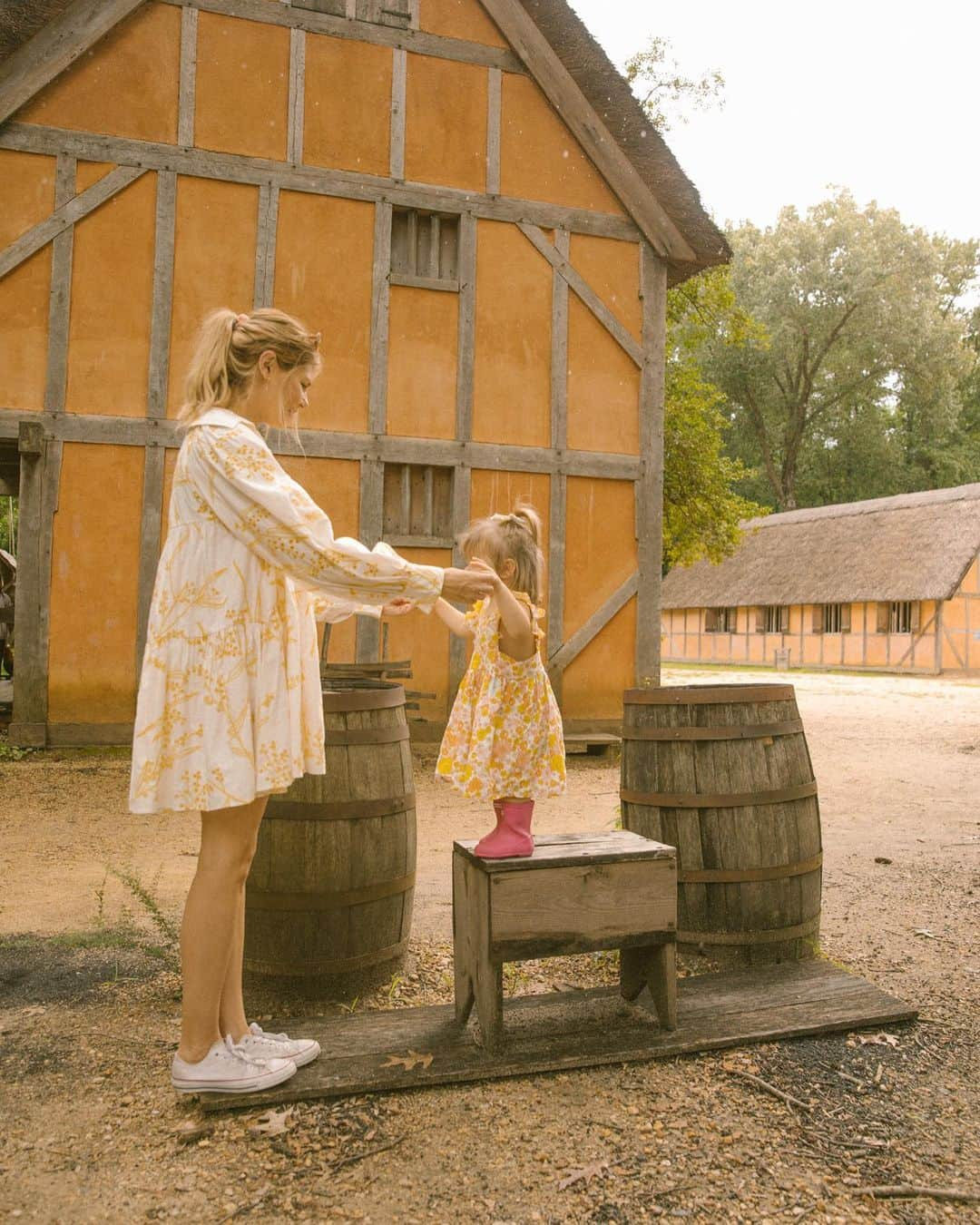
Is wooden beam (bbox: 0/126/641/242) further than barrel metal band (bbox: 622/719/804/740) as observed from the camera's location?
Yes

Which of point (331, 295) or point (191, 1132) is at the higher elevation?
point (331, 295)

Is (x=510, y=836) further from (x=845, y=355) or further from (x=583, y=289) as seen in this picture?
(x=845, y=355)

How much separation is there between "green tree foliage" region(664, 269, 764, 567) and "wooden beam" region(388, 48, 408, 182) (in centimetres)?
511

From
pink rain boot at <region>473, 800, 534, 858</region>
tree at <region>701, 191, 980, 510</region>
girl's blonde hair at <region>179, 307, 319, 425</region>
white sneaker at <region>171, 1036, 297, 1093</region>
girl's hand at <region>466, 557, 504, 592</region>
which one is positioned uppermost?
tree at <region>701, 191, 980, 510</region>

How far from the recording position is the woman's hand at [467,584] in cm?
255

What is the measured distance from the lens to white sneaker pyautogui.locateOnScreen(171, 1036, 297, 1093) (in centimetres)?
243

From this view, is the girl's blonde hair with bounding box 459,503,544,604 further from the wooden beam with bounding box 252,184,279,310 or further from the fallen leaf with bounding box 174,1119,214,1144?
the wooden beam with bounding box 252,184,279,310

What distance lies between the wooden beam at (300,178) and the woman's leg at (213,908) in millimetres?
7561

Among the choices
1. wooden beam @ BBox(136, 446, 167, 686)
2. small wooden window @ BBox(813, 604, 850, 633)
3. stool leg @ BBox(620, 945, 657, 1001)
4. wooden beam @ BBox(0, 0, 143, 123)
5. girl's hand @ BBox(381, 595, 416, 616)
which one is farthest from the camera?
small wooden window @ BBox(813, 604, 850, 633)

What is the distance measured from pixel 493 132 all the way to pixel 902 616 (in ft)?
61.1

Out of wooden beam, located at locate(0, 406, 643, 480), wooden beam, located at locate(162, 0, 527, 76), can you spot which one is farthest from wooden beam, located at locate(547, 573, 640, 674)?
wooden beam, located at locate(162, 0, 527, 76)

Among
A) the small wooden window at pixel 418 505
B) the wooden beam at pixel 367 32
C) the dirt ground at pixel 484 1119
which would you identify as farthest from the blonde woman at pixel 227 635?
the wooden beam at pixel 367 32

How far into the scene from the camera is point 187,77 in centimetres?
833

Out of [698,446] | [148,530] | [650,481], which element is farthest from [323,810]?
[698,446]
